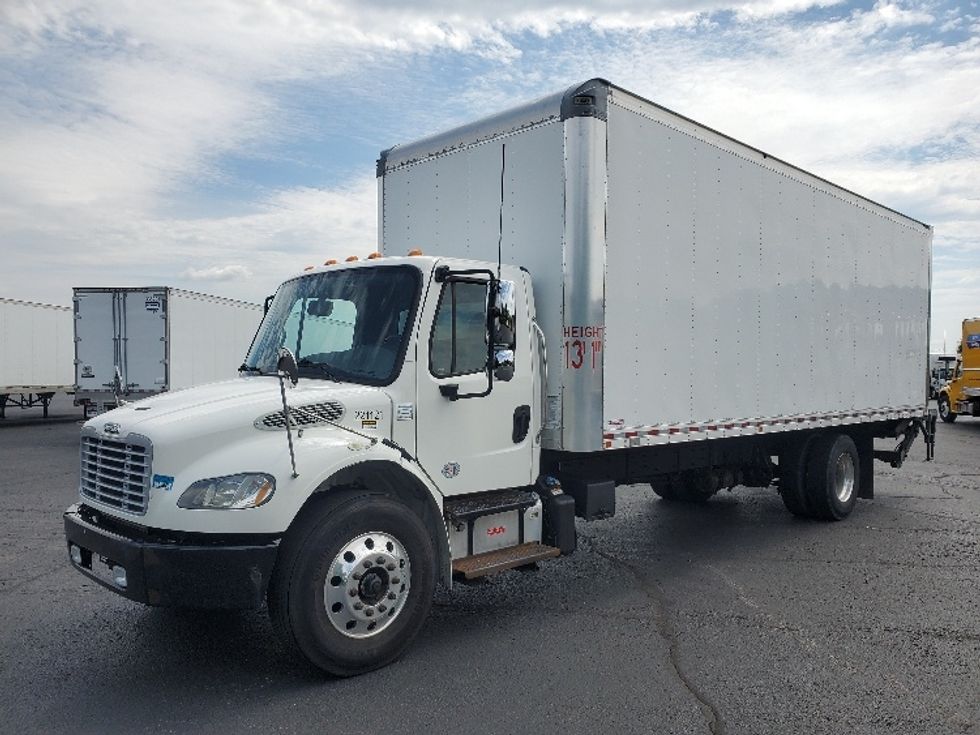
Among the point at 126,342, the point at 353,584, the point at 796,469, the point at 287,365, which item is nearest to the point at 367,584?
the point at 353,584

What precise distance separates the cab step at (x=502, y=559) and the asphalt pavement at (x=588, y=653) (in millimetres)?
469

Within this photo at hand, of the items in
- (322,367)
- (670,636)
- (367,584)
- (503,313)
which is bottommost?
(670,636)

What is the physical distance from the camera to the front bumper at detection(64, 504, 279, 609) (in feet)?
14.1

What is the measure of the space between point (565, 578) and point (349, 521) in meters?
2.79

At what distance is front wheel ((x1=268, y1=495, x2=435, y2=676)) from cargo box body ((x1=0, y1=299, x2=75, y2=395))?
20.7 m

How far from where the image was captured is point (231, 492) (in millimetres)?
4367

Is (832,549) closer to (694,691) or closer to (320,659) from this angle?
(694,691)

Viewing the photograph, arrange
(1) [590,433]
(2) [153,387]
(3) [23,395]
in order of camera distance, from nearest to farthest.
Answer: (1) [590,433] → (2) [153,387] → (3) [23,395]

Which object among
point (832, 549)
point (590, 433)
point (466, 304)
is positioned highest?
point (466, 304)

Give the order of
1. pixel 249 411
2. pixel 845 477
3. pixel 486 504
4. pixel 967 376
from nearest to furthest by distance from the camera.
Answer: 1. pixel 249 411
2. pixel 486 504
3. pixel 845 477
4. pixel 967 376

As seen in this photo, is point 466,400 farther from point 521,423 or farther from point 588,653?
point 588,653

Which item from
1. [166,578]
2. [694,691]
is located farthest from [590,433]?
[166,578]

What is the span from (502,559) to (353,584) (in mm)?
1235

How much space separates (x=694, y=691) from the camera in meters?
4.52
